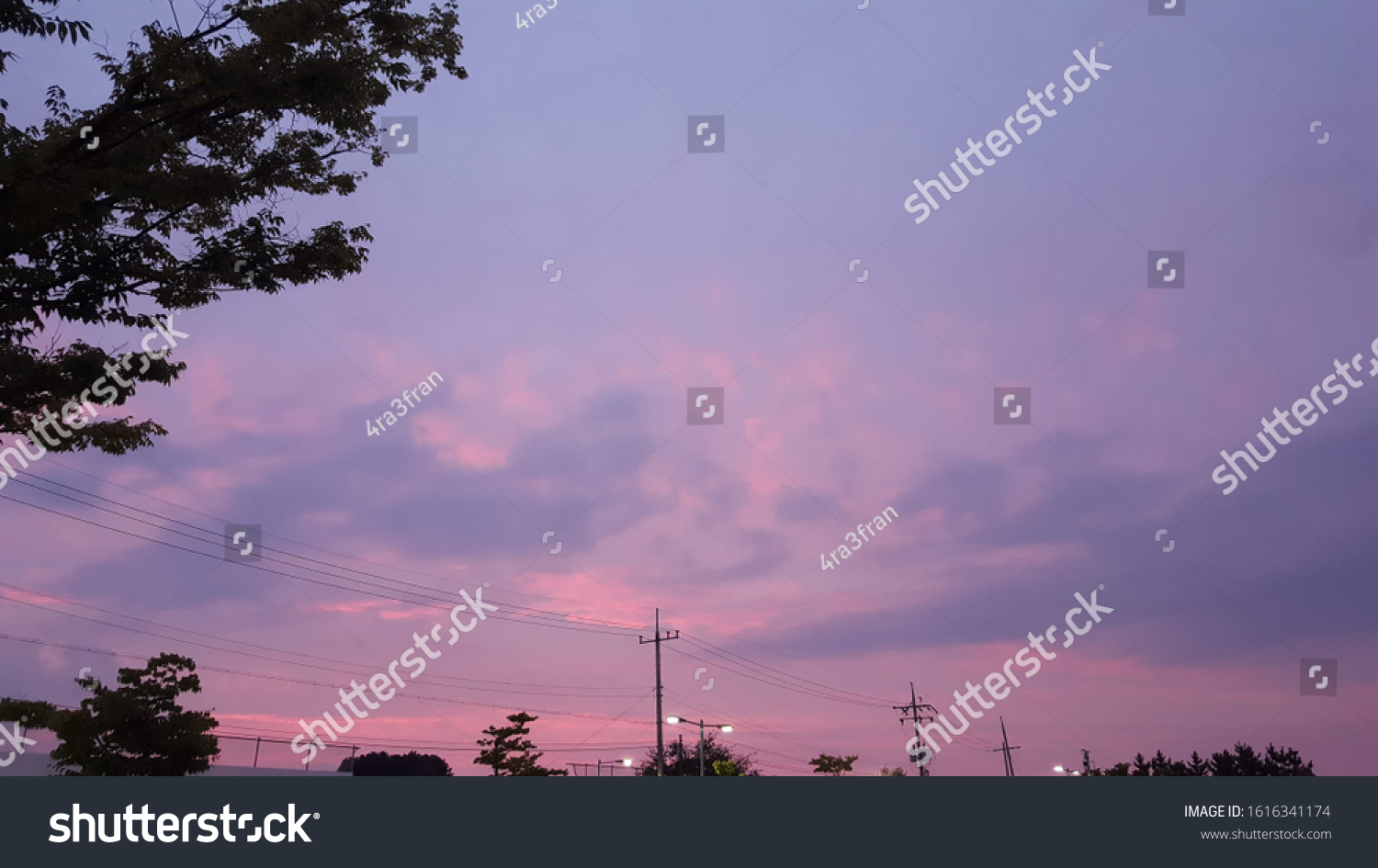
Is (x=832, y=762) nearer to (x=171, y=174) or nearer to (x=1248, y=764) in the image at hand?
(x=1248, y=764)

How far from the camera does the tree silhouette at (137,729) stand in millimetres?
33625

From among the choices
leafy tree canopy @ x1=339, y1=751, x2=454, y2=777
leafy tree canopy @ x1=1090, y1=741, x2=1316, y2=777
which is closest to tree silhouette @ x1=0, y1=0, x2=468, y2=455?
leafy tree canopy @ x1=339, y1=751, x2=454, y2=777

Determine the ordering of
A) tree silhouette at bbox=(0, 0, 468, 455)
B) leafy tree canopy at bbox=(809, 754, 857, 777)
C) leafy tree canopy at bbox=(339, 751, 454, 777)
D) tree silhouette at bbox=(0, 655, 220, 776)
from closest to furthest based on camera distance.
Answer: tree silhouette at bbox=(0, 0, 468, 455)
tree silhouette at bbox=(0, 655, 220, 776)
leafy tree canopy at bbox=(339, 751, 454, 777)
leafy tree canopy at bbox=(809, 754, 857, 777)

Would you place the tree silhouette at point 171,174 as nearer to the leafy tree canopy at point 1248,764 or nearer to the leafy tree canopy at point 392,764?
the leafy tree canopy at point 392,764

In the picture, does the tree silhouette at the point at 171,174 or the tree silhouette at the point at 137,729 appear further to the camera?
the tree silhouette at the point at 137,729

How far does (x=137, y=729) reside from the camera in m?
34.2

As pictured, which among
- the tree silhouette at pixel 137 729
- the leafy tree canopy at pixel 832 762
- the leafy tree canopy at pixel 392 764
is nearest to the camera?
the tree silhouette at pixel 137 729

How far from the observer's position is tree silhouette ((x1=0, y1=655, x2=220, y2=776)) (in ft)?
110

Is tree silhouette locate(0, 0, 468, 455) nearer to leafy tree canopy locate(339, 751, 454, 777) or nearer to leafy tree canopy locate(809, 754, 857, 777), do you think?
leafy tree canopy locate(339, 751, 454, 777)

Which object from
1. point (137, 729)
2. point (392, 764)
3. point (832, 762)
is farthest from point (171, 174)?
point (832, 762)

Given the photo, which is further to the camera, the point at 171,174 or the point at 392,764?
the point at 392,764

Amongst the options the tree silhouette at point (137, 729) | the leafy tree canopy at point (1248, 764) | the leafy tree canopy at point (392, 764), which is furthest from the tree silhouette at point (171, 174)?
the leafy tree canopy at point (1248, 764)
